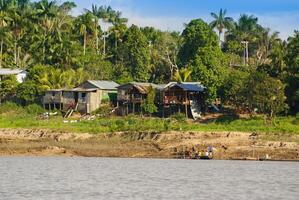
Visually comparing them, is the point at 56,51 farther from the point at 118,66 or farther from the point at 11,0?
the point at 11,0

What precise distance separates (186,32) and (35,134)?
31.0m

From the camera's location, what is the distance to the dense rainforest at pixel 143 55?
64.2 metres

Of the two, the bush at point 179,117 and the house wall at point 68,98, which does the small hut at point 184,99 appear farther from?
the house wall at point 68,98

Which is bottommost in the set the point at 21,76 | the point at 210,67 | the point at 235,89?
the point at 235,89

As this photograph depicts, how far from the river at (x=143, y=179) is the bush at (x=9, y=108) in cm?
1990

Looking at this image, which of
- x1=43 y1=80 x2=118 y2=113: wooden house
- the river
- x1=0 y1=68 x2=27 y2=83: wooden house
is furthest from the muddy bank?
x1=0 y1=68 x2=27 y2=83: wooden house

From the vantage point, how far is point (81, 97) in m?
73.8

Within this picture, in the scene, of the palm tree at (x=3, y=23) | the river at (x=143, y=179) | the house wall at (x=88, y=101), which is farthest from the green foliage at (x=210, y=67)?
the palm tree at (x=3, y=23)

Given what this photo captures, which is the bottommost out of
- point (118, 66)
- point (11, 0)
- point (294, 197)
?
point (294, 197)

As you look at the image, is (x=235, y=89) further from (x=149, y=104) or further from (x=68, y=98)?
(x=68, y=98)

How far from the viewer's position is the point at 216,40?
82.7 metres

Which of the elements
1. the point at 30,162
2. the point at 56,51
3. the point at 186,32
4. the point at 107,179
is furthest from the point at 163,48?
the point at 107,179

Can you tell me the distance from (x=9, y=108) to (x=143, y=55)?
18676 mm

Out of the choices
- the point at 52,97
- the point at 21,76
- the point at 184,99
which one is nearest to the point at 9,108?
the point at 52,97
